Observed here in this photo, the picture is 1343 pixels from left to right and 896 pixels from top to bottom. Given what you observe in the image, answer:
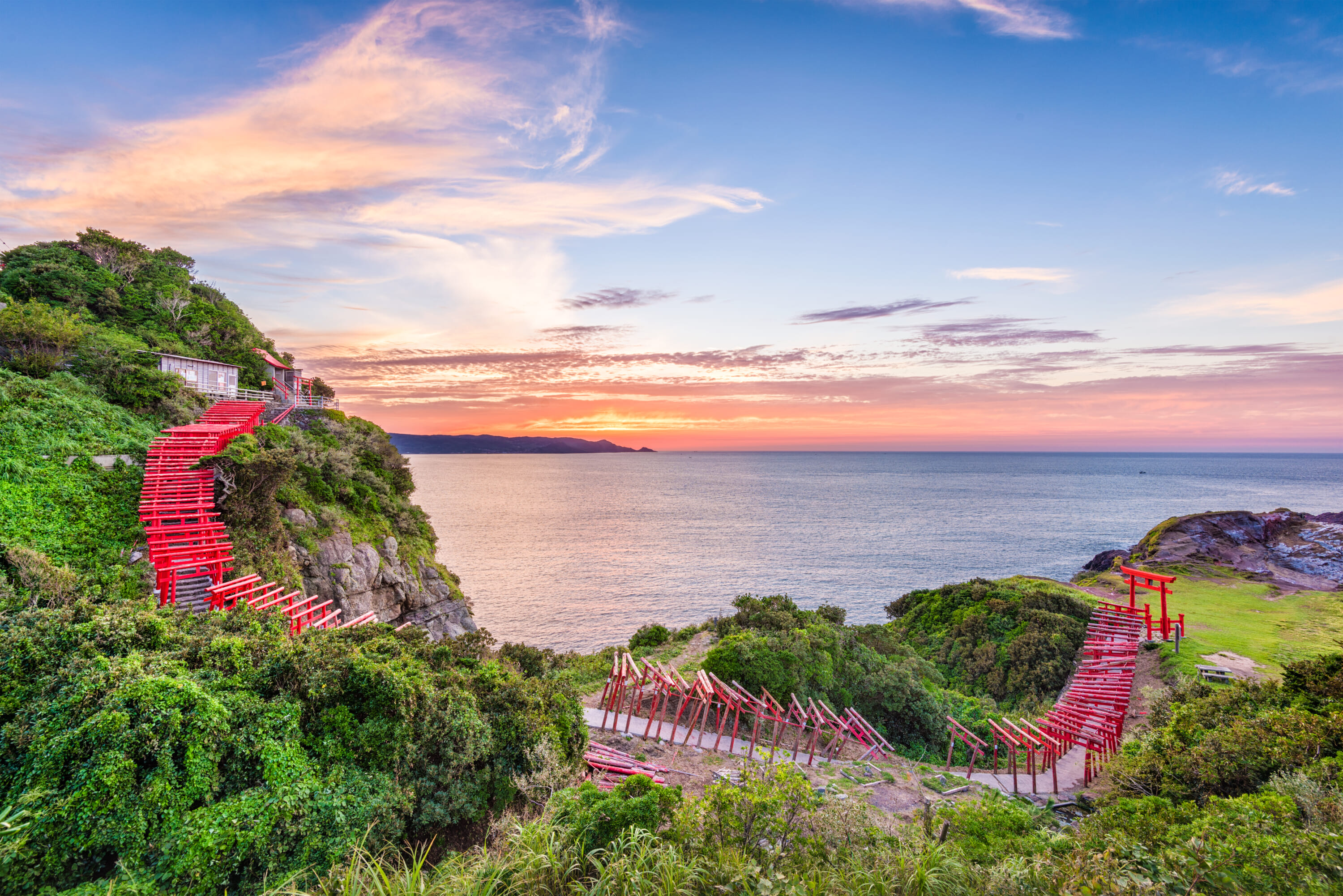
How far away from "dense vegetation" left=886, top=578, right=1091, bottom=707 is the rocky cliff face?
1027 inches

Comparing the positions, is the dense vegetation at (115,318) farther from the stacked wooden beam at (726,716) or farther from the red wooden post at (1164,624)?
the red wooden post at (1164,624)

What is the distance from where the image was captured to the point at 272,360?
40000mm

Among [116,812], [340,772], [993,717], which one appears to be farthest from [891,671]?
[116,812]

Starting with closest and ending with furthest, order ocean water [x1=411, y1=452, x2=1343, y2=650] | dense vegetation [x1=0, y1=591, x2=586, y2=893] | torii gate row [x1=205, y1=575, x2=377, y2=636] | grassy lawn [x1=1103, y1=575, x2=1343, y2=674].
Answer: dense vegetation [x1=0, y1=591, x2=586, y2=893]
torii gate row [x1=205, y1=575, x2=377, y2=636]
grassy lawn [x1=1103, y1=575, x2=1343, y2=674]
ocean water [x1=411, y1=452, x2=1343, y2=650]

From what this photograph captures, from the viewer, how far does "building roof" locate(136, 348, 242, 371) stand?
97.7ft

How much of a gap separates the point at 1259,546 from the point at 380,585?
62.1m

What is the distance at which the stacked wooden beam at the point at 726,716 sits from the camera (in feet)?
57.8

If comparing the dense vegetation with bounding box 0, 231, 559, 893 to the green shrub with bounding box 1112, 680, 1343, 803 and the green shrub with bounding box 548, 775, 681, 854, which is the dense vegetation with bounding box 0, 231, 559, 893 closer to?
the green shrub with bounding box 548, 775, 681, 854

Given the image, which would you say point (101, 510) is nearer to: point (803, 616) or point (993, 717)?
point (803, 616)

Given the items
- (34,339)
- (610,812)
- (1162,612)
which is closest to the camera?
(610,812)

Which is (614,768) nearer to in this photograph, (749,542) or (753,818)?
(753,818)

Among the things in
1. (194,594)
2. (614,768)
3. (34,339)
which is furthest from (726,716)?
(34,339)

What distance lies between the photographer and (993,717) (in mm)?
22125

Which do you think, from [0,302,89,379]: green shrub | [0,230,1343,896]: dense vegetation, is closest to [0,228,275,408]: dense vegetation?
[0,302,89,379]: green shrub
